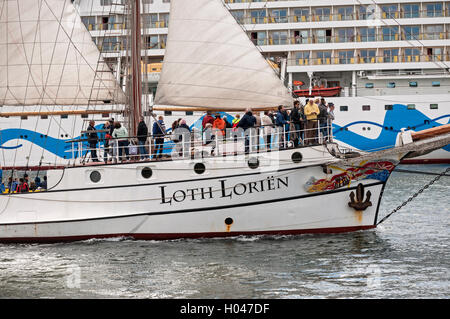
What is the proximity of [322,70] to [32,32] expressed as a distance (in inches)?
1038

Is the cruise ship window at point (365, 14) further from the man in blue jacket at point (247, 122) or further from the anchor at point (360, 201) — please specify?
the anchor at point (360, 201)

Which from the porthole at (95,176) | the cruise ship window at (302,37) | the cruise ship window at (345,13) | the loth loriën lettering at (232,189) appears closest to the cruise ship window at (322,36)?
the cruise ship window at (302,37)

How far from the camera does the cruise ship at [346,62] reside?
4084cm

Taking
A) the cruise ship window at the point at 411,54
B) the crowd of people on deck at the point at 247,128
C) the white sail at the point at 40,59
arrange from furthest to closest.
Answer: the cruise ship window at the point at 411,54 < the white sail at the point at 40,59 < the crowd of people on deck at the point at 247,128

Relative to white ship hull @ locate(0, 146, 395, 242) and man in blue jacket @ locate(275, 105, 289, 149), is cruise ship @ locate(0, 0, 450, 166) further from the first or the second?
white ship hull @ locate(0, 146, 395, 242)

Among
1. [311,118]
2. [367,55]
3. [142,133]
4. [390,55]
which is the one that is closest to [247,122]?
[311,118]

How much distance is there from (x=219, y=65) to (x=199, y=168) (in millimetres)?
2723

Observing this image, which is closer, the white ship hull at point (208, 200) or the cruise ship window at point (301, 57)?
the white ship hull at point (208, 200)

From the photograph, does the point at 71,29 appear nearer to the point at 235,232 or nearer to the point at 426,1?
the point at 235,232

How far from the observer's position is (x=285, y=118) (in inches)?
752

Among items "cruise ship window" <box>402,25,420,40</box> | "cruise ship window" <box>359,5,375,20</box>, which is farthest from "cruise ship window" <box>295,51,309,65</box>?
"cruise ship window" <box>402,25,420,40</box>

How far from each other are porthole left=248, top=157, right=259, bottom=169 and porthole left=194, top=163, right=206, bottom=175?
1.13m

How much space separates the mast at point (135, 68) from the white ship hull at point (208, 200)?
2.32 meters

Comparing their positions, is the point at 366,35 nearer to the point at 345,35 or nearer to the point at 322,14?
the point at 345,35
